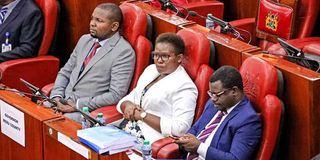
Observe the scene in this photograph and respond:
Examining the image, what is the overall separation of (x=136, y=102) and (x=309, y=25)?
1019 millimetres

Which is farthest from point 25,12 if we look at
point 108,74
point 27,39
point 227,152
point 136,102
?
point 227,152

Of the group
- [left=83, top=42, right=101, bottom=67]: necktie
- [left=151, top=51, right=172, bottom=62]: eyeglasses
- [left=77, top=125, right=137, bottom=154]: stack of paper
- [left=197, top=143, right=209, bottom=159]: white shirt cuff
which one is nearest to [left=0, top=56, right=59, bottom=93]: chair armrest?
[left=83, top=42, right=101, bottom=67]: necktie

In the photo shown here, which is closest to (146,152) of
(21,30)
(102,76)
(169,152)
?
(169,152)

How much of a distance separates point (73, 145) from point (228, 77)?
596 millimetres

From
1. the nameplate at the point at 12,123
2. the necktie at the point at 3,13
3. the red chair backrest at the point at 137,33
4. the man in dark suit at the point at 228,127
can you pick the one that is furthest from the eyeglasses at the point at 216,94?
the necktie at the point at 3,13

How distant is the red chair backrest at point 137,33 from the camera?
10.1 feet

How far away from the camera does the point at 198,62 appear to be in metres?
2.80

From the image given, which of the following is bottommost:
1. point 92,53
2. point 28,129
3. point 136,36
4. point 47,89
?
point 47,89

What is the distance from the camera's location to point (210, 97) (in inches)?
105

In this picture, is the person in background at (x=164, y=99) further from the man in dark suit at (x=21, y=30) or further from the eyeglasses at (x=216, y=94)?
the man in dark suit at (x=21, y=30)

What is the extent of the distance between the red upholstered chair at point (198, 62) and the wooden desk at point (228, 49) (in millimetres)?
60

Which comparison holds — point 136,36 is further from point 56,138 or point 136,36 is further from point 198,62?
point 56,138

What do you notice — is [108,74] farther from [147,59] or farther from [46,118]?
[46,118]

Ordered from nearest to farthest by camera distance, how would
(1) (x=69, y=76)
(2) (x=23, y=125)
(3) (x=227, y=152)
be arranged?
1. (3) (x=227, y=152)
2. (2) (x=23, y=125)
3. (1) (x=69, y=76)
